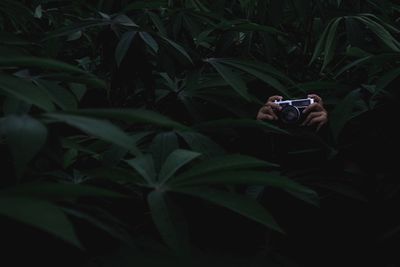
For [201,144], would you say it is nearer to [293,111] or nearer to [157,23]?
[293,111]

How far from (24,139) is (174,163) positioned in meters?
0.19

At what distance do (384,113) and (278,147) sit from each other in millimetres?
177

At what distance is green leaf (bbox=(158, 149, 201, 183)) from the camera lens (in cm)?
32

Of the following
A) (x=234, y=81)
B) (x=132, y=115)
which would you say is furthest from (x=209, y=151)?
(x=132, y=115)

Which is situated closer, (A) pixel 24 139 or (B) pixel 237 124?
(A) pixel 24 139

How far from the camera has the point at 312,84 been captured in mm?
929

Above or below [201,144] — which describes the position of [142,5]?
above

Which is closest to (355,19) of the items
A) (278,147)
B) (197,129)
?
(278,147)

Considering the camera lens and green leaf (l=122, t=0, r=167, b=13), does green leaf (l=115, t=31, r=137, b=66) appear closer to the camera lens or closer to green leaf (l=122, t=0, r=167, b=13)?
green leaf (l=122, t=0, r=167, b=13)

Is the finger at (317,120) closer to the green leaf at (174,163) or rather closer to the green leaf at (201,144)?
the green leaf at (201,144)

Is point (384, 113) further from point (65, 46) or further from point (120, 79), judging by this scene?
point (65, 46)

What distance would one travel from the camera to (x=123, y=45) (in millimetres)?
804

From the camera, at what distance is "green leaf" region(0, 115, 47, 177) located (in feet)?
1.38

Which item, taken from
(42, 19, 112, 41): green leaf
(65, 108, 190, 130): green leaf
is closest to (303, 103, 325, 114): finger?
(42, 19, 112, 41): green leaf
